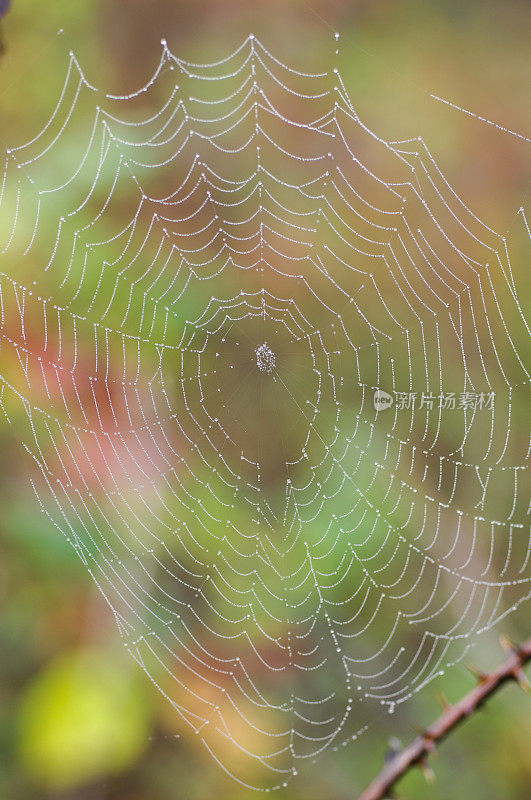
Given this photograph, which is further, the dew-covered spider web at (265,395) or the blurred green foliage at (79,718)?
the dew-covered spider web at (265,395)

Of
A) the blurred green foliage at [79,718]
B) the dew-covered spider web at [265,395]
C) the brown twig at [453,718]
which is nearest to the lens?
the brown twig at [453,718]

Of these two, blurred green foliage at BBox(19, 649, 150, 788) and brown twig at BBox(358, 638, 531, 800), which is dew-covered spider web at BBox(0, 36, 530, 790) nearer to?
blurred green foliage at BBox(19, 649, 150, 788)

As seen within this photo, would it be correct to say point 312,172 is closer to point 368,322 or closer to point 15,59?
point 368,322

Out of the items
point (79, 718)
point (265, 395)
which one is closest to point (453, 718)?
point (79, 718)

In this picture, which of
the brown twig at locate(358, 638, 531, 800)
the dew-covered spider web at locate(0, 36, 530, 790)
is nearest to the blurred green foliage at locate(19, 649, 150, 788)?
the dew-covered spider web at locate(0, 36, 530, 790)

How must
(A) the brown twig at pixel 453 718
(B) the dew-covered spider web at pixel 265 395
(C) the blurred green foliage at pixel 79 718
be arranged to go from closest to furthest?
(A) the brown twig at pixel 453 718, (C) the blurred green foliage at pixel 79 718, (B) the dew-covered spider web at pixel 265 395

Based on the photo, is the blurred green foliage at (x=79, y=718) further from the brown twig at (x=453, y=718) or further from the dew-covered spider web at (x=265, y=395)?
the brown twig at (x=453, y=718)

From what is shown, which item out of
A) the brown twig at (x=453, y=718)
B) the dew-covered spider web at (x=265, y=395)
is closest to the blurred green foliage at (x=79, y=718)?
the dew-covered spider web at (x=265, y=395)

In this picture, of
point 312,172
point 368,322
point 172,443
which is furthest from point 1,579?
point 312,172
